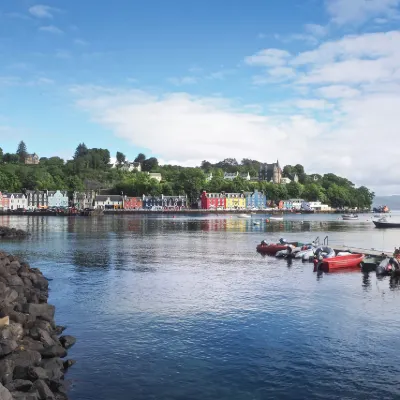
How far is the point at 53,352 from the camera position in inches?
733

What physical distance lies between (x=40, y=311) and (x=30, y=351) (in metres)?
5.47

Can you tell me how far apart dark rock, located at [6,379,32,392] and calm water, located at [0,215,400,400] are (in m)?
1.65

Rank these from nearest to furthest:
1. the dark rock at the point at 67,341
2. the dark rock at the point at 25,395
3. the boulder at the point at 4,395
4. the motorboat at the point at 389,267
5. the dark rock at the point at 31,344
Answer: the boulder at the point at 4,395 < the dark rock at the point at 25,395 < the dark rock at the point at 31,344 < the dark rock at the point at 67,341 < the motorboat at the point at 389,267

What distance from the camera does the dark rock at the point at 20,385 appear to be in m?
14.8

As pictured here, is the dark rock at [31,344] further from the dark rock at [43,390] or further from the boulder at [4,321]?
the dark rock at [43,390]

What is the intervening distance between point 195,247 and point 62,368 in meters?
45.5

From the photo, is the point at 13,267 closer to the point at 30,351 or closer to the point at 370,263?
the point at 30,351

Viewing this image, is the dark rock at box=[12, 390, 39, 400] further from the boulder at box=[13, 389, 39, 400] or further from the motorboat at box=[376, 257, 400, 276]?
the motorboat at box=[376, 257, 400, 276]

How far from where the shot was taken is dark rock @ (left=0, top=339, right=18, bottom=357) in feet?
53.3

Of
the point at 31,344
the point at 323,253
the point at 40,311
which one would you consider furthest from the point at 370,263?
the point at 31,344

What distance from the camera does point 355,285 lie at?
3606cm

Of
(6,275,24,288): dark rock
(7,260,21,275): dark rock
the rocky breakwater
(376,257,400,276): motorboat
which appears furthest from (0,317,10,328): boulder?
(376,257,400,276): motorboat

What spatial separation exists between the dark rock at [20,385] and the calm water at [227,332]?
1.65m

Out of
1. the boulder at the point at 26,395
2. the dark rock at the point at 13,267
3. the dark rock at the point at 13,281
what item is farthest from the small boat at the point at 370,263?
the boulder at the point at 26,395
